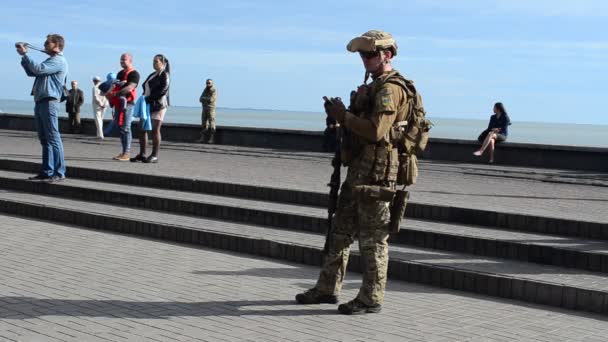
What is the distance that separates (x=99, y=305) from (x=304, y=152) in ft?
52.9

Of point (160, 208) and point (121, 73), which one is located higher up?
point (121, 73)

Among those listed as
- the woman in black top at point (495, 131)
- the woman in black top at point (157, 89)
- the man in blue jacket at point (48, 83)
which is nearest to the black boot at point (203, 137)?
the woman in black top at point (495, 131)

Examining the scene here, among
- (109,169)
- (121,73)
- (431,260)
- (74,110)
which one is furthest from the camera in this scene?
(74,110)

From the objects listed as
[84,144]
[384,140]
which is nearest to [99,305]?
[384,140]

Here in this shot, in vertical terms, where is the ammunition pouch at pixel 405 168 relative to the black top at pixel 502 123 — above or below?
below

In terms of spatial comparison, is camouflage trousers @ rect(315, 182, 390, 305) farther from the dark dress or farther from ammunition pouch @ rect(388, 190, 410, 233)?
the dark dress

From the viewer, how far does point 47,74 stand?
1307 centimetres

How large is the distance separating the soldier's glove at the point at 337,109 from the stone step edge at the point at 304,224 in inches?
106

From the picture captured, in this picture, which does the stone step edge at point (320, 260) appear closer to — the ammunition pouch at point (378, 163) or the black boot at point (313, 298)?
the black boot at point (313, 298)

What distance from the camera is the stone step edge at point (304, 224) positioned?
8898 millimetres

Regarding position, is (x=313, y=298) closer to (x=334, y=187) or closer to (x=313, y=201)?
(x=334, y=187)

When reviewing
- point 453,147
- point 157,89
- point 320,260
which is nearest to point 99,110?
point 453,147

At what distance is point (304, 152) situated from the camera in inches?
920

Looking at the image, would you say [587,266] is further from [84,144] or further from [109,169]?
[84,144]
